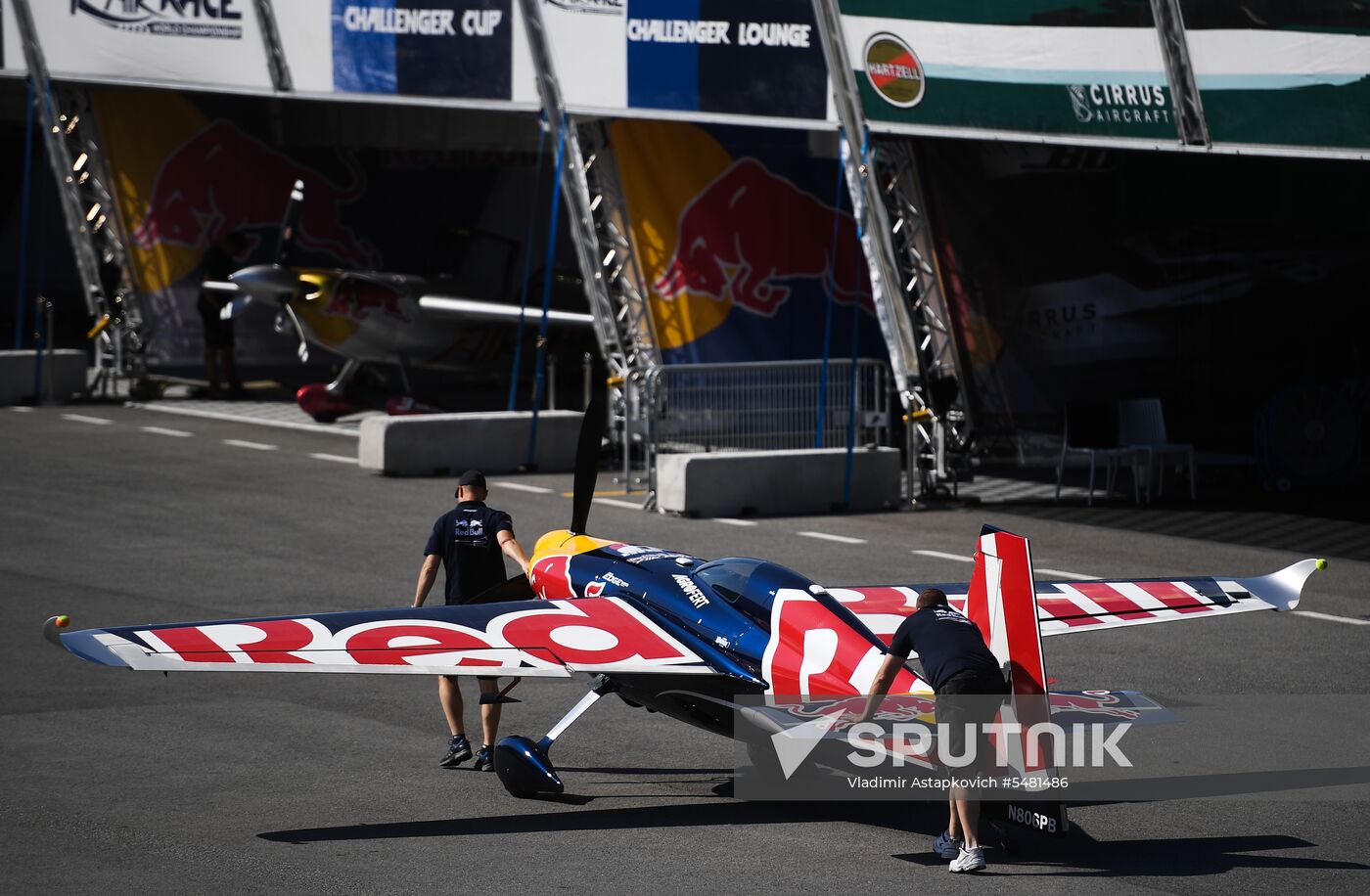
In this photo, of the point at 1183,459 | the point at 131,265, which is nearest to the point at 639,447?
the point at 1183,459

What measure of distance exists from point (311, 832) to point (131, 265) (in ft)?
70.1

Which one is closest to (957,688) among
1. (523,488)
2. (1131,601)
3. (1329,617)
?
(1131,601)

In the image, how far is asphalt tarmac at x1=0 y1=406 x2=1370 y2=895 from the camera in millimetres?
7457

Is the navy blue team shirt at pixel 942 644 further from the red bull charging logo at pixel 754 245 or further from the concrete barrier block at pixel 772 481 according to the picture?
the red bull charging logo at pixel 754 245

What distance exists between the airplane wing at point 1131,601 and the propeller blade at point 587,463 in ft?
5.71

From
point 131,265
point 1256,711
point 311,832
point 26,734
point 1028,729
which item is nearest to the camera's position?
point 1028,729

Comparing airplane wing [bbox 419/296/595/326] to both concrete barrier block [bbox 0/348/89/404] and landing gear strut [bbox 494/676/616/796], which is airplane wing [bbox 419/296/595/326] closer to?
concrete barrier block [bbox 0/348/89/404]

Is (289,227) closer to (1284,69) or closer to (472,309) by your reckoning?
(472,309)

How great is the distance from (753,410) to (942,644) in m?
11.4

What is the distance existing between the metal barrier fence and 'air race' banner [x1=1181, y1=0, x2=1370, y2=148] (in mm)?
5338

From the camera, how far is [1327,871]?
7371 millimetres

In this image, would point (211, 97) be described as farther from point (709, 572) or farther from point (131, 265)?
point (709, 572)

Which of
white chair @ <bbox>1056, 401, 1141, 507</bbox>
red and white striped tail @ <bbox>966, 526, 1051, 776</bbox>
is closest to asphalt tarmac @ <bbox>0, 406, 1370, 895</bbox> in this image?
red and white striped tail @ <bbox>966, 526, 1051, 776</bbox>

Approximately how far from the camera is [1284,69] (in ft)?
45.2
